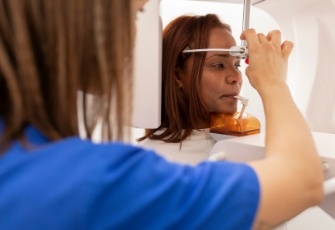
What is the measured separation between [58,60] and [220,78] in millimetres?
801

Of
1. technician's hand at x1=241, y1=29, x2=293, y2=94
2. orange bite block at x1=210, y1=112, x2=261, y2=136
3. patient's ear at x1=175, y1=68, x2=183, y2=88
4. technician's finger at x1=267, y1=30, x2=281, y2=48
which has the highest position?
technician's finger at x1=267, y1=30, x2=281, y2=48

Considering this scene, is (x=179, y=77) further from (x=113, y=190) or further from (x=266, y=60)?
(x=113, y=190)

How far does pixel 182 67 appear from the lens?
124 cm

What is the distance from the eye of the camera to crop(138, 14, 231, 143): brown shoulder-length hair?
1189 mm

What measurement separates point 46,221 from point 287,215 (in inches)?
12.3

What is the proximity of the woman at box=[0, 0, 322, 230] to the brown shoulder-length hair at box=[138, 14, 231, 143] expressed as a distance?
68 cm

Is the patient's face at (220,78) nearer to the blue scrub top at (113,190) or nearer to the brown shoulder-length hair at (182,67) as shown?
the brown shoulder-length hair at (182,67)

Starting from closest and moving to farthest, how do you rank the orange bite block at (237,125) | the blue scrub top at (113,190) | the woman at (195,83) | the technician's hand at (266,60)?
1. the blue scrub top at (113,190)
2. the technician's hand at (266,60)
3. the orange bite block at (237,125)
4. the woman at (195,83)

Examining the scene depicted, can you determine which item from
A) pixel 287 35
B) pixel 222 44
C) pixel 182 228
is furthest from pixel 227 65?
pixel 182 228

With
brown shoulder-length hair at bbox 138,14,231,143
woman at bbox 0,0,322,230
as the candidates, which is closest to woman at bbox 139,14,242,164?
brown shoulder-length hair at bbox 138,14,231,143

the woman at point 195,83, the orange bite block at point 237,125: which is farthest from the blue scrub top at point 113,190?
the woman at point 195,83

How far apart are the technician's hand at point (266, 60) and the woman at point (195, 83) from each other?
0.38 meters

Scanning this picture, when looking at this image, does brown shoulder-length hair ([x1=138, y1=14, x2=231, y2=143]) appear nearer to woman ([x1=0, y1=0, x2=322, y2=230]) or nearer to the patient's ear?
the patient's ear

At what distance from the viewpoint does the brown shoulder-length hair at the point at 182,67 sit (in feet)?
3.90
